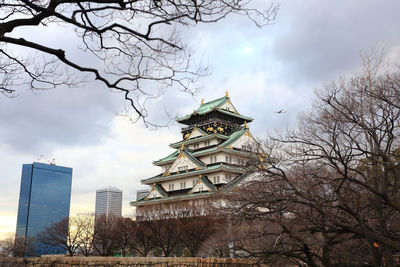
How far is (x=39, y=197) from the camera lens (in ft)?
413

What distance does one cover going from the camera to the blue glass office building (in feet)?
405

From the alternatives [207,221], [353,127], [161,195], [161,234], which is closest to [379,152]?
[353,127]

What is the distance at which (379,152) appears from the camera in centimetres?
1191

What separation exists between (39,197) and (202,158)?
310 ft

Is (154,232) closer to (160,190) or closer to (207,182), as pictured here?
(207,182)

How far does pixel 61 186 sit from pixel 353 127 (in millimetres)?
134124

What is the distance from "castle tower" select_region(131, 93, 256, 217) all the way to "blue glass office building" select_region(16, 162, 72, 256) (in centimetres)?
8600

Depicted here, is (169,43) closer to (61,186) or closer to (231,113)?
(231,113)

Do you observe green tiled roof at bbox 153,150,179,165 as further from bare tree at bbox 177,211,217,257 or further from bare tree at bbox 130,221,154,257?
bare tree at bbox 177,211,217,257

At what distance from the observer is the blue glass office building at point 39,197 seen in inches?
4865

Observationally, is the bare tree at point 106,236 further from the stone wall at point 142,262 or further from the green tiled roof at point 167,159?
the stone wall at point 142,262

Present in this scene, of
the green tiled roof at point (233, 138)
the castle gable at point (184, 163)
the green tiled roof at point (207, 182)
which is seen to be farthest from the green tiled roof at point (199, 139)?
the green tiled roof at point (207, 182)

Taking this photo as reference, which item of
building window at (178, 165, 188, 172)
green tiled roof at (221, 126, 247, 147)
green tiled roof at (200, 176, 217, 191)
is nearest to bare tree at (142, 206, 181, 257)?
green tiled roof at (200, 176, 217, 191)

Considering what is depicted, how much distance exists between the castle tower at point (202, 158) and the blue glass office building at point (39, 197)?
8600cm
